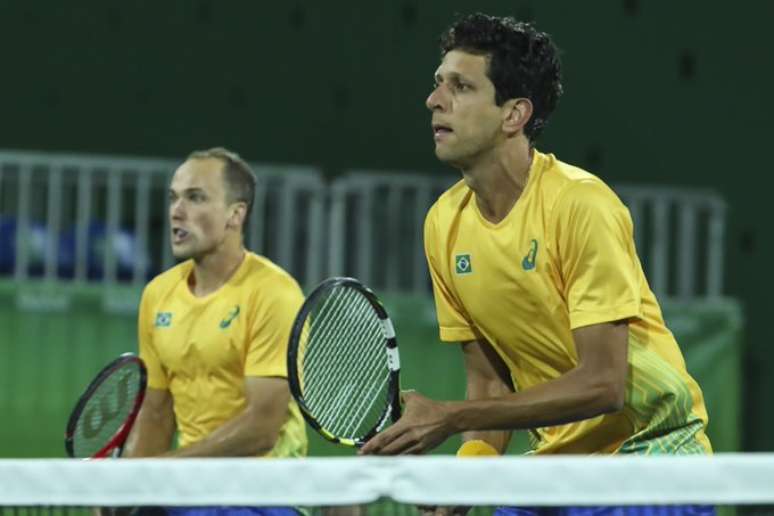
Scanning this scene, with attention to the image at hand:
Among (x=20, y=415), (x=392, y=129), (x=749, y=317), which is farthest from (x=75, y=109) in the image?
(x=749, y=317)

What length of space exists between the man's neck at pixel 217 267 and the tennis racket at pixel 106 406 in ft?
1.60

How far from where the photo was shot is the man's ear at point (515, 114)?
181 inches

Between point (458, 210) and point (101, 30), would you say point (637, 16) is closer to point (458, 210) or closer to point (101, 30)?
point (101, 30)

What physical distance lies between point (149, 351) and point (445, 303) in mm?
2218

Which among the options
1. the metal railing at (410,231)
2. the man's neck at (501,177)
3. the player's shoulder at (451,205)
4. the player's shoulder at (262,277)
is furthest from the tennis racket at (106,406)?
the metal railing at (410,231)

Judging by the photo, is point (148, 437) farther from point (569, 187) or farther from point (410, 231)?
point (410, 231)

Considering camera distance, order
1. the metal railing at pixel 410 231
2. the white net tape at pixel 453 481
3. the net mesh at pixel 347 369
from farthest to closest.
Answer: the metal railing at pixel 410 231 → the net mesh at pixel 347 369 → the white net tape at pixel 453 481

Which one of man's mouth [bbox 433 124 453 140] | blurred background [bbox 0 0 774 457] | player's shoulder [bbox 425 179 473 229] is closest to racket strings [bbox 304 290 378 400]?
player's shoulder [bbox 425 179 473 229]

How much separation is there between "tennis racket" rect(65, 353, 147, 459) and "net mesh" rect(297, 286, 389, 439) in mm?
1223

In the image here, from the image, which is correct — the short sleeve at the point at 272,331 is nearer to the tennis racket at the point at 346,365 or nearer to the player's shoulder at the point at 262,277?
the player's shoulder at the point at 262,277

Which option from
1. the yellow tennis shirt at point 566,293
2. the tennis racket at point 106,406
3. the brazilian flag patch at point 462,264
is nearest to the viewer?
the yellow tennis shirt at point 566,293

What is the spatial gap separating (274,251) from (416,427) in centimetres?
604

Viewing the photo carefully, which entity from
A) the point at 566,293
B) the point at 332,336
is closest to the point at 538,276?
the point at 566,293

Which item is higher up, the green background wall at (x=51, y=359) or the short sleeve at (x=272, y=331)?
the short sleeve at (x=272, y=331)
